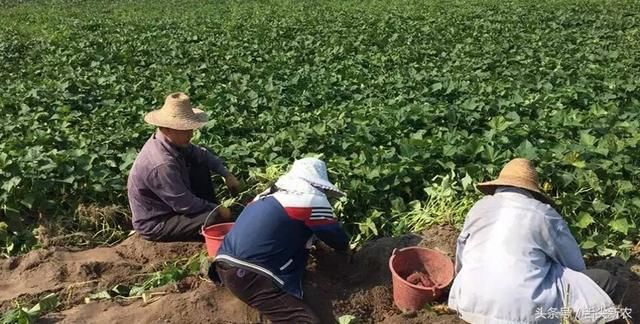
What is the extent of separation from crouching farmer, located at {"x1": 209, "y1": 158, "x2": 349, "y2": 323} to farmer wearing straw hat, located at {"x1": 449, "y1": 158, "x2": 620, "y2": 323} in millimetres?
834

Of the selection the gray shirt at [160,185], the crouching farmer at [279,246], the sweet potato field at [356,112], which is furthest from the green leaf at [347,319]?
the gray shirt at [160,185]

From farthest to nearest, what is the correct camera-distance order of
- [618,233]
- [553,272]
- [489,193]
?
[618,233] < [489,193] < [553,272]

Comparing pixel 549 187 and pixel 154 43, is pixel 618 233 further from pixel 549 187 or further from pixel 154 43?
pixel 154 43

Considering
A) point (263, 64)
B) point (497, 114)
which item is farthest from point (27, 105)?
point (497, 114)

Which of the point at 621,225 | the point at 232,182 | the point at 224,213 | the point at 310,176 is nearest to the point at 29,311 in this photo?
the point at 224,213

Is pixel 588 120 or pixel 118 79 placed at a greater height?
pixel 588 120

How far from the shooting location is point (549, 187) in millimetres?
4484

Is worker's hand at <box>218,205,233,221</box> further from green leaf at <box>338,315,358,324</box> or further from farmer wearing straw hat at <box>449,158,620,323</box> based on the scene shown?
farmer wearing straw hat at <box>449,158,620,323</box>

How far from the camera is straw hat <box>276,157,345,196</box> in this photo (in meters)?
3.55

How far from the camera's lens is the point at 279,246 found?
3461mm

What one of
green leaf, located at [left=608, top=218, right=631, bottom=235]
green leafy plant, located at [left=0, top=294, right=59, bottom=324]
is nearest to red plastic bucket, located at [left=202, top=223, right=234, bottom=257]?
green leafy plant, located at [left=0, top=294, right=59, bottom=324]

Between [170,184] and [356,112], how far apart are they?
276cm

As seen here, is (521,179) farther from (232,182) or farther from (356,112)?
(356,112)

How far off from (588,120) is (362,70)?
Answer: 4.18 metres
